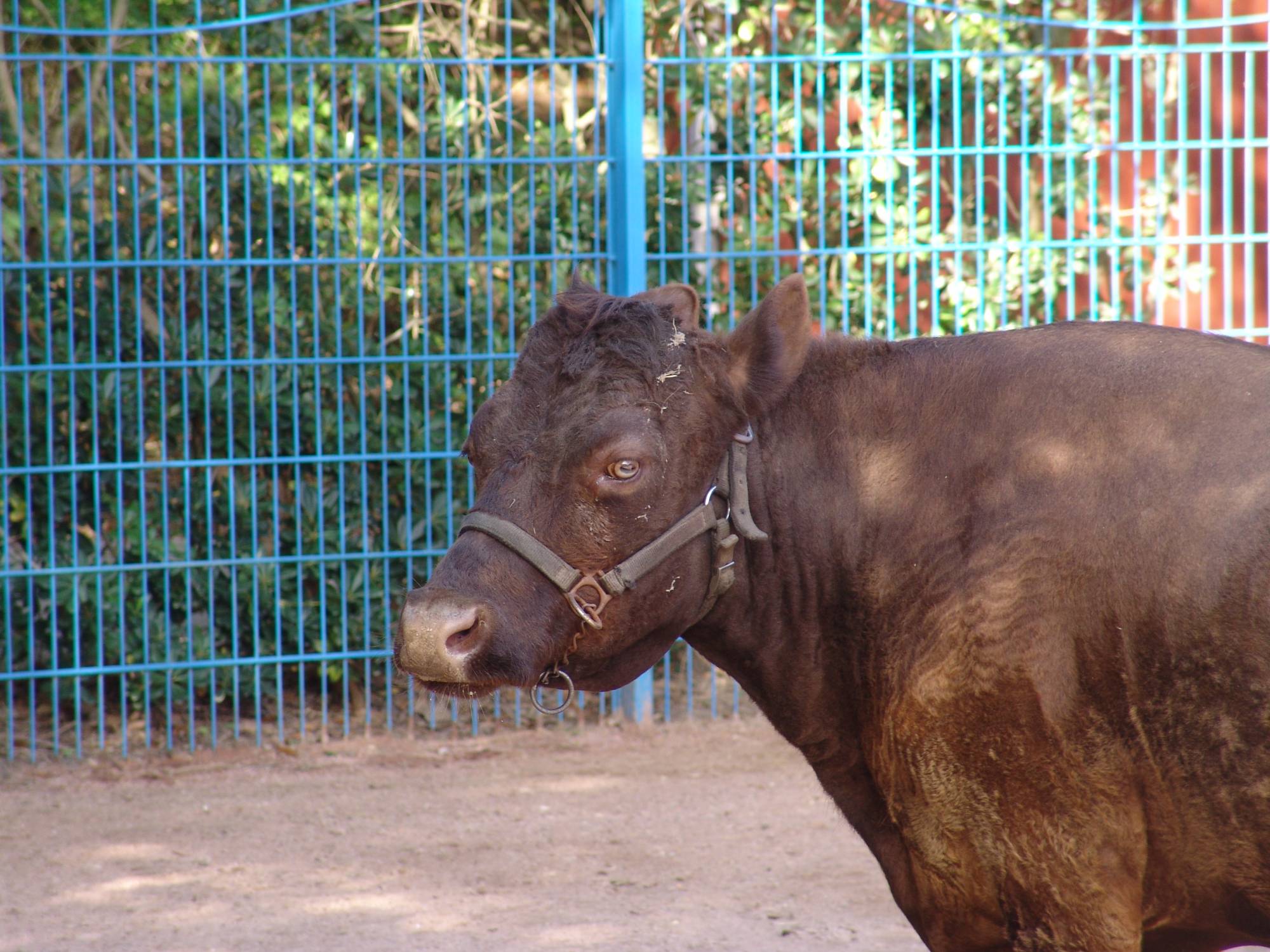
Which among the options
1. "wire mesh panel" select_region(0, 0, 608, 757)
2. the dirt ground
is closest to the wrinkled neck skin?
the dirt ground

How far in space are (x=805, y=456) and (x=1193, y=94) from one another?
21.7ft

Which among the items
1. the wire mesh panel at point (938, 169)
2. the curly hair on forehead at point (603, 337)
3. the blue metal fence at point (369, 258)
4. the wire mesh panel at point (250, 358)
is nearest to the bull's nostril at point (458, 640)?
the curly hair on forehead at point (603, 337)

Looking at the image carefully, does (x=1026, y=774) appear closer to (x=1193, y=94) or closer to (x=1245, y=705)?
(x=1245, y=705)

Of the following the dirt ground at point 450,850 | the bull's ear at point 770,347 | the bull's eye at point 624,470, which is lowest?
the dirt ground at point 450,850

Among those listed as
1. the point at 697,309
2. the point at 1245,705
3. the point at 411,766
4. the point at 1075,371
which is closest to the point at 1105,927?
the point at 1245,705

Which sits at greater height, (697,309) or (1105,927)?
(697,309)

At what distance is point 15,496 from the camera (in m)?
6.77

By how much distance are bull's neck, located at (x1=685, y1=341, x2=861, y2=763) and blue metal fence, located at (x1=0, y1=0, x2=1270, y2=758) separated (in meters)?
3.22

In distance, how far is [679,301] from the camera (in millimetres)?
3014

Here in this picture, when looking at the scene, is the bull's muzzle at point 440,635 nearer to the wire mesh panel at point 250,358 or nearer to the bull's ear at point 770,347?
the bull's ear at point 770,347

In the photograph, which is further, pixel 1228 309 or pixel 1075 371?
pixel 1228 309

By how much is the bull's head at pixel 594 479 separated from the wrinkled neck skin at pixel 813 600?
93 mm

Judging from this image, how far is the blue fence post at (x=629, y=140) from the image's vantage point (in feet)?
21.7

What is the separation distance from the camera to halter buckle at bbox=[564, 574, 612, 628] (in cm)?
277
